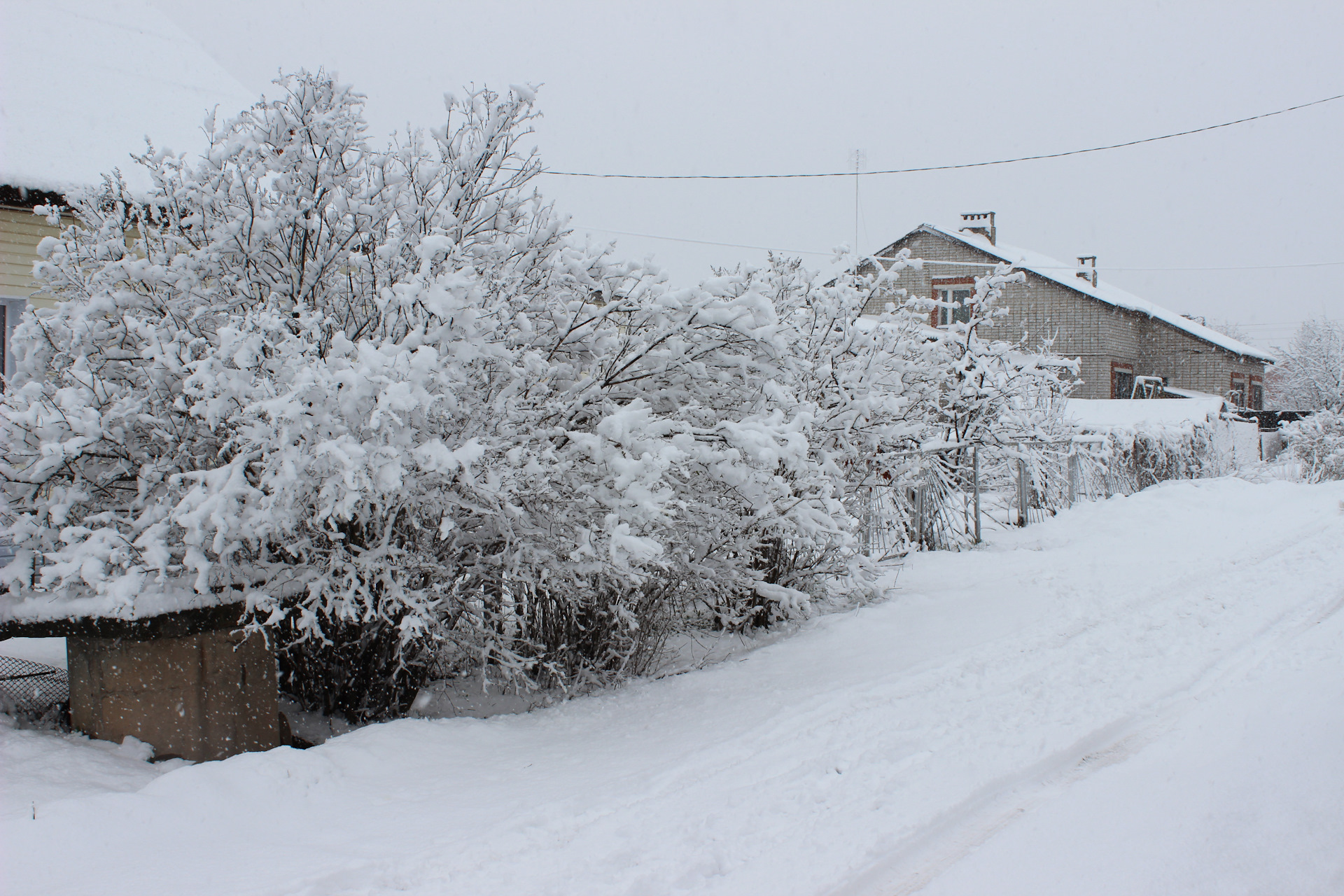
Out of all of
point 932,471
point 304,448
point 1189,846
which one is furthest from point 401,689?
point 932,471

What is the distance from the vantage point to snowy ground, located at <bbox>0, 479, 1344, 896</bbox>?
10.3 feet

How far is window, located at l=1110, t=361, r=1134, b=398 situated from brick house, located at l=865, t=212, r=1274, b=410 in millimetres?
31

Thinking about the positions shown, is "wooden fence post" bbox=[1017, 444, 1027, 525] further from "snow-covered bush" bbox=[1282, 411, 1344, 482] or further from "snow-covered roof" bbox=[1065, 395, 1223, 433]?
"snow-covered bush" bbox=[1282, 411, 1344, 482]

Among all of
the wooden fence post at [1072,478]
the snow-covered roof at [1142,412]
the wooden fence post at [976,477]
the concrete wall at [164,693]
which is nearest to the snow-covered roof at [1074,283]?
the snow-covered roof at [1142,412]

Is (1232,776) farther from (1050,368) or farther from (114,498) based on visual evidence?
(1050,368)

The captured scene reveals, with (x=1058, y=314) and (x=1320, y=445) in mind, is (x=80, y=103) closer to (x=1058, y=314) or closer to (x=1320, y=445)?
(x=1320, y=445)

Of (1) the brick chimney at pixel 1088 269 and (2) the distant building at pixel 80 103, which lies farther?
(1) the brick chimney at pixel 1088 269

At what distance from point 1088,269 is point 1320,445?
13711 mm

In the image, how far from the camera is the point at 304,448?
3744 millimetres

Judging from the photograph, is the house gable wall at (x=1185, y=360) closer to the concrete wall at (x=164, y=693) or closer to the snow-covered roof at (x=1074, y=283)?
the snow-covered roof at (x=1074, y=283)

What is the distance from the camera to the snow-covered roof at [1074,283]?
2852 centimetres

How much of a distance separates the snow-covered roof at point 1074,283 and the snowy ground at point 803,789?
2373 cm

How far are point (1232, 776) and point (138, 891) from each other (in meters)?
4.21

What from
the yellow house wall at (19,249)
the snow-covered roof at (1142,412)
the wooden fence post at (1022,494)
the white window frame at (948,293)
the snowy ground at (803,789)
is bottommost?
the snowy ground at (803,789)
